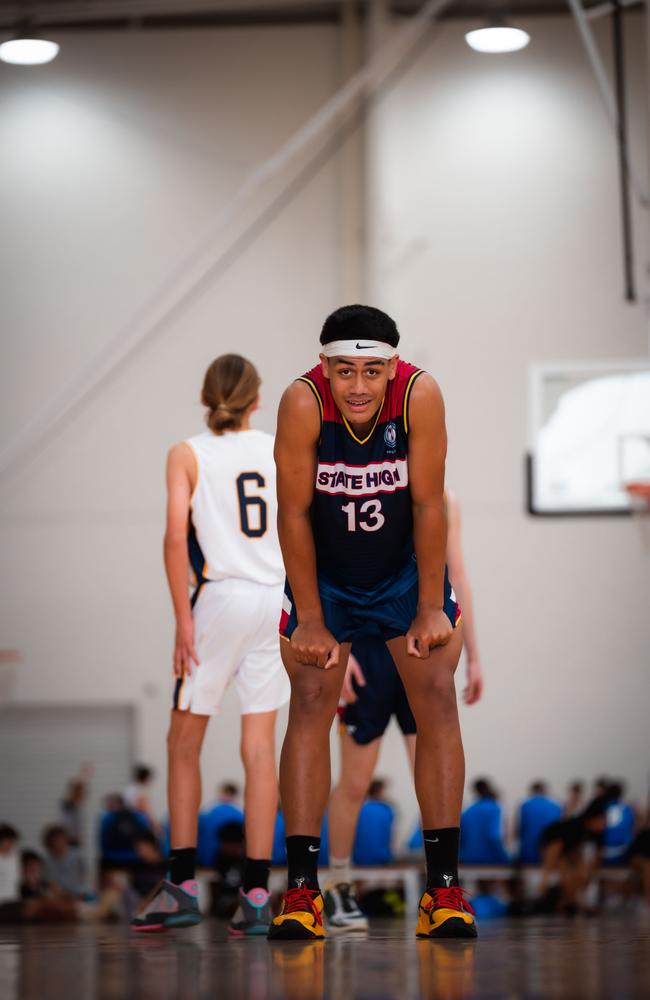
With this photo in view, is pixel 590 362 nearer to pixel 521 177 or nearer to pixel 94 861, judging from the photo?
pixel 521 177

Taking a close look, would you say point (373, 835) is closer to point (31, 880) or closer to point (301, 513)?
point (31, 880)

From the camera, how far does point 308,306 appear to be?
1656 centimetres

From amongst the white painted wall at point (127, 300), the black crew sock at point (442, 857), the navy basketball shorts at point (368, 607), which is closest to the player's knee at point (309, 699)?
the navy basketball shorts at point (368, 607)

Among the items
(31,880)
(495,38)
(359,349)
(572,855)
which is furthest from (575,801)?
(359,349)

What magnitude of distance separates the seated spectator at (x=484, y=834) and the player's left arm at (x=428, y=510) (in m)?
8.49

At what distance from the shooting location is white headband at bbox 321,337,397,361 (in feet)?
11.1

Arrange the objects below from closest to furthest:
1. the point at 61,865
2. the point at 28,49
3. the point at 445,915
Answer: the point at 445,915, the point at 28,49, the point at 61,865

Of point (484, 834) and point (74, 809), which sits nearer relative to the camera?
point (484, 834)

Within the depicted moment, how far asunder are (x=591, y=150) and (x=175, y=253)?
4.95m

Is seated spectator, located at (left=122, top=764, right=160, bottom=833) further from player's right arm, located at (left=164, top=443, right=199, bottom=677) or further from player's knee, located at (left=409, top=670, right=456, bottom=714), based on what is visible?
player's knee, located at (left=409, top=670, right=456, bottom=714)

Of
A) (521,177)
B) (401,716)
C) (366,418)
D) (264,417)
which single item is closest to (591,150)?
(521,177)

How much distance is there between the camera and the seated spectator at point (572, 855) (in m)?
11.4

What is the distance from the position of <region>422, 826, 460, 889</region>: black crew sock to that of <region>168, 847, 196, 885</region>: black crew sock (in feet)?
3.32

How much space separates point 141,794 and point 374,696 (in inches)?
437
